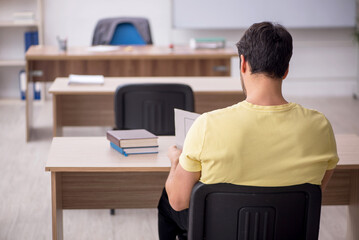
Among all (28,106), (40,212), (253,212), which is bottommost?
(40,212)

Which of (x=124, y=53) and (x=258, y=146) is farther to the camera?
(x=124, y=53)

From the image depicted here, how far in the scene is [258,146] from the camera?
170 centimetres

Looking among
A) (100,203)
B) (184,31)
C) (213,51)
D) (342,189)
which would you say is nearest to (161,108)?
(100,203)

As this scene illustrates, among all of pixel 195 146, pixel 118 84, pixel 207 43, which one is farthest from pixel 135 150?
pixel 207 43

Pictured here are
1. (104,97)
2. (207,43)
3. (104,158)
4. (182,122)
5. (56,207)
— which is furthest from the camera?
(207,43)

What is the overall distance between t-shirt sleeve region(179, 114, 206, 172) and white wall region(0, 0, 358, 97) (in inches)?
208

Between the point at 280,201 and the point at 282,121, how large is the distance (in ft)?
0.78

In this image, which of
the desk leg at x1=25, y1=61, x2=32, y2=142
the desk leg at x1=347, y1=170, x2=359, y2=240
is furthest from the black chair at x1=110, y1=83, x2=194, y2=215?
the desk leg at x1=25, y1=61, x2=32, y2=142

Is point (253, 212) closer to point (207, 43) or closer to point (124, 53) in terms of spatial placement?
point (124, 53)

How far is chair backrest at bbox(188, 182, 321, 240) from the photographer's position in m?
1.76

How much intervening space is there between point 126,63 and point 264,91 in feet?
11.8

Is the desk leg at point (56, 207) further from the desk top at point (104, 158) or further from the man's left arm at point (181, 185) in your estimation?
the man's left arm at point (181, 185)

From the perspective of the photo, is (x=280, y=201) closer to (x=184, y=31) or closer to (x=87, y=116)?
(x=87, y=116)

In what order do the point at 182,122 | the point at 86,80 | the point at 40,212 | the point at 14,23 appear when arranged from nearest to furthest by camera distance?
the point at 182,122, the point at 40,212, the point at 86,80, the point at 14,23
